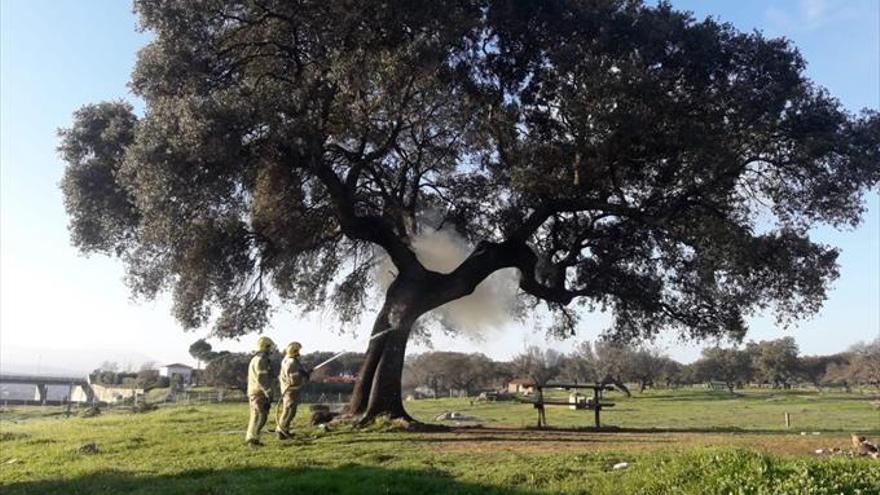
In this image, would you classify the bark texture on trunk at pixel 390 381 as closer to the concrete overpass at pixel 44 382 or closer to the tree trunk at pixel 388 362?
the tree trunk at pixel 388 362

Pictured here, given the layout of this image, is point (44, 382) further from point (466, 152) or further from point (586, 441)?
point (586, 441)

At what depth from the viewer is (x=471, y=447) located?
14336mm

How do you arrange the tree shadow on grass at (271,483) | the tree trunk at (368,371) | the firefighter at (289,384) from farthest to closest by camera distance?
→ the tree trunk at (368,371)
the firefighter at (289,384)
the tree shadow on grass at (271,483)

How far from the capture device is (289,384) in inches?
642

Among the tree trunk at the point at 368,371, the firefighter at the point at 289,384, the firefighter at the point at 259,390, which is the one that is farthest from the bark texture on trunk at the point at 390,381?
the firefighter at the point at 259,390

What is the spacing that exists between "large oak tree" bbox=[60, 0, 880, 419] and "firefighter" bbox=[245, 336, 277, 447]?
159 inches

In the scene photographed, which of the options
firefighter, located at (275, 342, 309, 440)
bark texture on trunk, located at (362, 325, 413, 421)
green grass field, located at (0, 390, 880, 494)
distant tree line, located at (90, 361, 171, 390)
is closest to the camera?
green grass field, located at (0, 390, 880, 494)

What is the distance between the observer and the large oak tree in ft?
57.5

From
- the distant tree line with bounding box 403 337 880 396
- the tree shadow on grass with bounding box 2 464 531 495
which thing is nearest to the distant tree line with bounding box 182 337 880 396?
the distant tree line with bounding box 403 337 880 396

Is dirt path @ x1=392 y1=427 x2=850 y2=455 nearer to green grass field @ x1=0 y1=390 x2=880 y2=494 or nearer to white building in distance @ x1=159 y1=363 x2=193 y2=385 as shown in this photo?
green grass field @ x1=0 y1=390 x2=880 y2=494

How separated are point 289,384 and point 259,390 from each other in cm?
90

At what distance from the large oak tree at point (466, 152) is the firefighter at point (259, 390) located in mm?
4039

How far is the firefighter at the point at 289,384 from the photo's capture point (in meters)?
16.3

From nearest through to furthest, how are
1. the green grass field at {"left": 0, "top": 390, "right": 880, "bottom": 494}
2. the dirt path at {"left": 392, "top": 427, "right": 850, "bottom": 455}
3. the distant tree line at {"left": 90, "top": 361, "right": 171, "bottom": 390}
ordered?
the green grass field at {"left": 0, "top": 390, "right": 880, "bottom": 494} → the dirt path at {"left": 392, "top": 427, "right": 850, "bottom": 455} → the distant tree line at {"left": 90, "top": 361, "right": 171, "bottom": 390}
